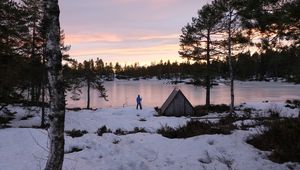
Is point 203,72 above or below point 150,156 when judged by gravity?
above

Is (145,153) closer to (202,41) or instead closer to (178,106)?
(178,106)

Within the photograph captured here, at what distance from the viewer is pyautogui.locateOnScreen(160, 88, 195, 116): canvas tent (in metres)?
29.7

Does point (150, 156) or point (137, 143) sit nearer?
point (150, 156)

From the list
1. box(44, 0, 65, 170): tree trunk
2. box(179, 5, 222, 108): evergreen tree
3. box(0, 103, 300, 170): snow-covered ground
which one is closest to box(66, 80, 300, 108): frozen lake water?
box(179, 5, 222, 108): evergreen tree

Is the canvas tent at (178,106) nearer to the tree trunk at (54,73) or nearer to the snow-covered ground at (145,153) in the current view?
the snow-covered ground at (145,153)

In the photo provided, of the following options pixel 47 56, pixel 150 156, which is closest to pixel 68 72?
pixel 150 156

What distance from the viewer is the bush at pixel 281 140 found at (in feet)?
28.8

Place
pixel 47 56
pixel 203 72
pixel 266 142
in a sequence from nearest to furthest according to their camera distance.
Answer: pixel 47 56 → pixel 266 142 → pixel 203 72

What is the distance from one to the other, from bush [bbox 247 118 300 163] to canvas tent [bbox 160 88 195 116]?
18.7 metres

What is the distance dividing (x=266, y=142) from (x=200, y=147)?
75.7 inches

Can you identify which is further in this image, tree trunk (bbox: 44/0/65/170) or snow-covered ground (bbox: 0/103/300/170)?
snow-covered ground (bbox: 0/103/300/170)

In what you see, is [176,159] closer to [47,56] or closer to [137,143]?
[137,143]

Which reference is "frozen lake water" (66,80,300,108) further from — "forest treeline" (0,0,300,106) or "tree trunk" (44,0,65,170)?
"tree trunk" (44,0,65,170)

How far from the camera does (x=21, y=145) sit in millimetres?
11039
